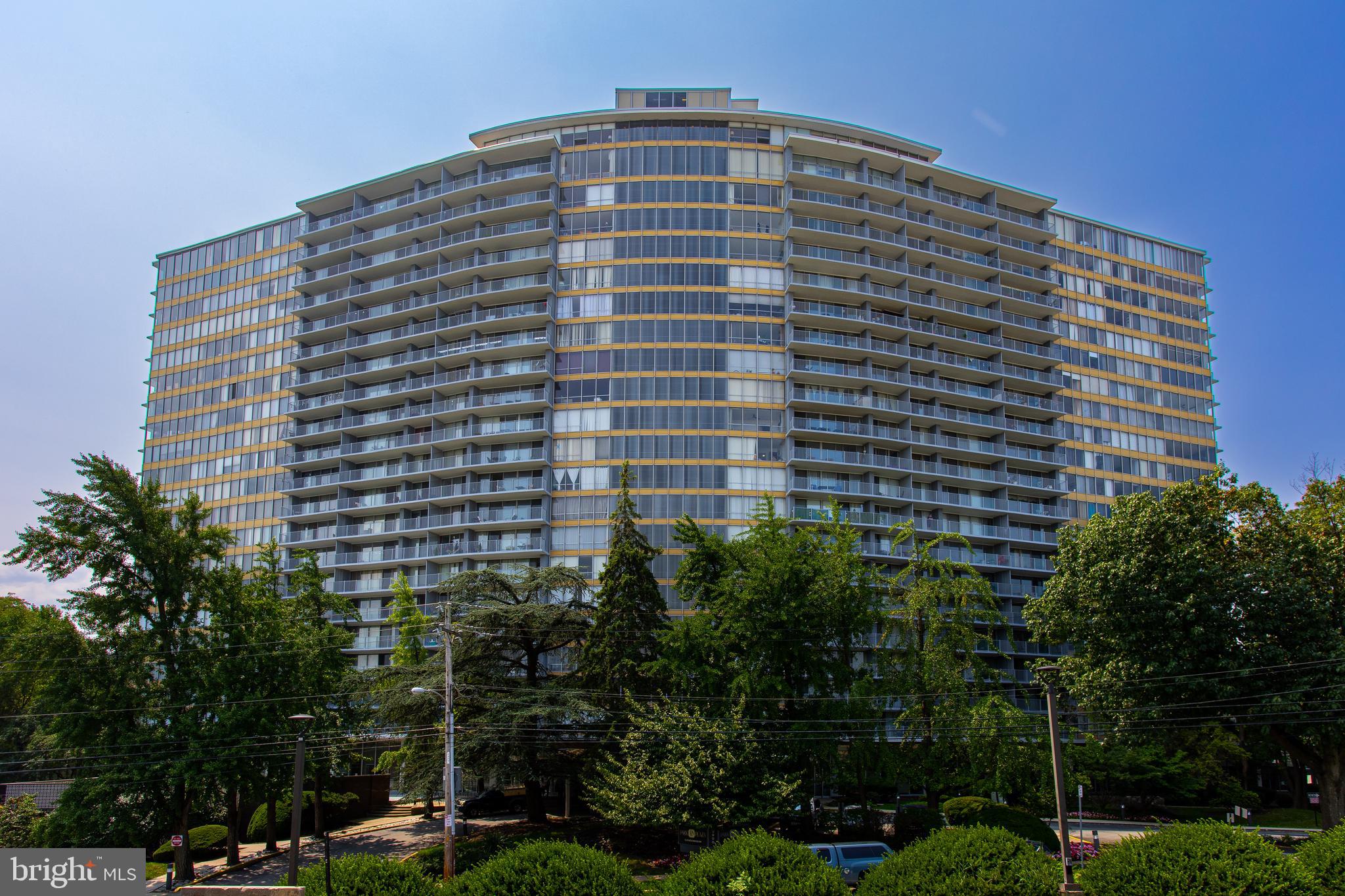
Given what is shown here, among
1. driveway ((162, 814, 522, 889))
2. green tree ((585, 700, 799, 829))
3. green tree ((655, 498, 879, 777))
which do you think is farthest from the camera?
green tree ((655, 498, 879, 777))

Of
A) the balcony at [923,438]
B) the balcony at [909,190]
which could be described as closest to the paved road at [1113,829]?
the balcony at [923,438]

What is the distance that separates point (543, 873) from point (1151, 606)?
113ft

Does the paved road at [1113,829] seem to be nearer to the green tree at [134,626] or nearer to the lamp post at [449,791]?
the lamp post at [449,791]

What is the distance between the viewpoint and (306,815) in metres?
53.2

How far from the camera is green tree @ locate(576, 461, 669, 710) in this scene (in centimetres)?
4378

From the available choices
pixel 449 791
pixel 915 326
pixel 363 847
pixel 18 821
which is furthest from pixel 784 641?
pixel 915 326

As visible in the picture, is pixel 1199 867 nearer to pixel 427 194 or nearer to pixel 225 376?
pixel 427 194

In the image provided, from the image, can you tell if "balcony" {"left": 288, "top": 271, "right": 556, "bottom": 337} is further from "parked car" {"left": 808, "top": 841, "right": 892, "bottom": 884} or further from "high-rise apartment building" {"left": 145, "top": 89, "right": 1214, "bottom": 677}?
"parked car" {"left": 808, "top": 841, "right": 892, "bottom": 884}

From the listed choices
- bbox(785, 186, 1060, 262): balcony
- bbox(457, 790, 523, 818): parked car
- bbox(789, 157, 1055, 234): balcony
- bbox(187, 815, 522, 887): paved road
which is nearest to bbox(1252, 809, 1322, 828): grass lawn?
bbox(457, 790, 523, 818): parked car

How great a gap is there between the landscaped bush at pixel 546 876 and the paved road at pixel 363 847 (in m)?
22.5

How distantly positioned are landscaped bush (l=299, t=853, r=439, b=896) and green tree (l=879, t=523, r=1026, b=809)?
95.3 feet

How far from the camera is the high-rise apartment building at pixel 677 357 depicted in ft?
226

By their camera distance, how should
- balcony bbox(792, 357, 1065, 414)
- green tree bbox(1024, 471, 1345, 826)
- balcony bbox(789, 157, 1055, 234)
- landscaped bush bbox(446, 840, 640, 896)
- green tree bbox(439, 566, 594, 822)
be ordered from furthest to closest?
balcony bbox(789, 157, 1055, 234) < balcony bbox(792, 357, 1065, 414) < green tree bbox(439, 566, 594, 822) < green tree bbox(1024, 471, 1345, 826) < landscaped bush bbox(446, 840, 640, 896)

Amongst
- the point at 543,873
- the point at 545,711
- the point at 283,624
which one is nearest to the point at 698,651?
the point at 545,711
